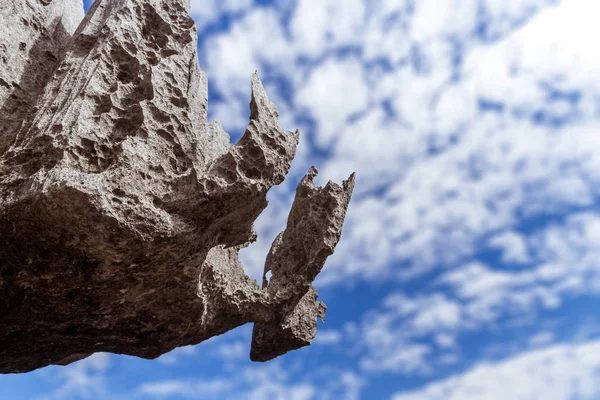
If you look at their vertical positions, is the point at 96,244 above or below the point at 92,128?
below

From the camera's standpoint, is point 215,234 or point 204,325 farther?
point 204,325

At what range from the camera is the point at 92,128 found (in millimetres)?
4180

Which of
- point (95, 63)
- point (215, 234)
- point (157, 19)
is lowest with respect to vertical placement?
point (215, 234)

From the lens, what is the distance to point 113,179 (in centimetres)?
389

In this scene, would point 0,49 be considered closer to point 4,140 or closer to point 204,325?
point 4,140

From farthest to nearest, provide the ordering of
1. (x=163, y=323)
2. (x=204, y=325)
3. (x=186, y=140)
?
(x=204, y=325), (x=163, y=323), (x=186, y=140)

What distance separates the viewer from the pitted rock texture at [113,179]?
153 inches

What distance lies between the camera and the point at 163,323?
562 centimetres

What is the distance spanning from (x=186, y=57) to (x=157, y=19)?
540mm

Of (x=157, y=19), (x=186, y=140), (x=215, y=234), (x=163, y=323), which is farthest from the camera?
(x=163, y=323)

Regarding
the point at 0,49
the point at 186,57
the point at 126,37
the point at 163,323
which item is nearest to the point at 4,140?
the point at 0,49

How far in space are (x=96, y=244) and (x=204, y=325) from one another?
253cm

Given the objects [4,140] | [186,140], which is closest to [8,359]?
[4,140]

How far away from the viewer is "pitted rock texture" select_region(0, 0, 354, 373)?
3898mm
